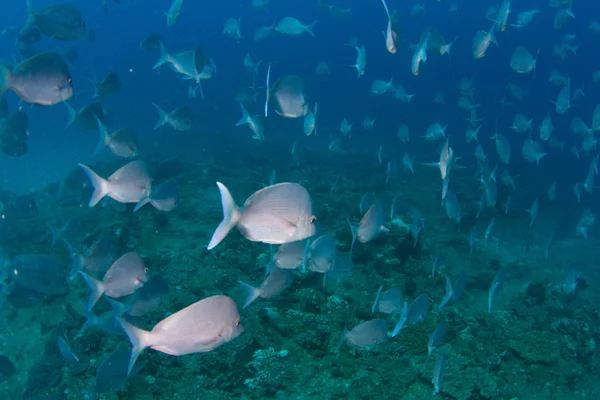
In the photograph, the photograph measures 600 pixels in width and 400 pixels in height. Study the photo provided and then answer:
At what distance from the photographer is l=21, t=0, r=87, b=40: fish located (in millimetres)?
5430

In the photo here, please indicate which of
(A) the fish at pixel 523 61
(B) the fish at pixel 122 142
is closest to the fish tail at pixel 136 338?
(B) the fish at pixel 122 142

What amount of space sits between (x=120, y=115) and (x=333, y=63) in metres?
51.9

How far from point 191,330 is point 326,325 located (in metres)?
3.26

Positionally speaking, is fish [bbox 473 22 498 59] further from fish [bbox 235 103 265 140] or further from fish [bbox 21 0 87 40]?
fish [bbox 21 0 87 40]

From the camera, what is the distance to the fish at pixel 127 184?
14.4 feet

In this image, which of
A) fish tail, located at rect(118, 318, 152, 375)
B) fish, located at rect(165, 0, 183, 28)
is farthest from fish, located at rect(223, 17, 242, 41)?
fish tail, located at rect(118, 318, 152, 375)

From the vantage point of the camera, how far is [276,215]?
2895 mm

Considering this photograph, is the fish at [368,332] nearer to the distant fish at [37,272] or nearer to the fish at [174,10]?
the distant fish at [37,272]

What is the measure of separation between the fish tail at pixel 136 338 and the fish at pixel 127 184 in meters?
2.25

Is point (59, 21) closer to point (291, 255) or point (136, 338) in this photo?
point (291, 255)

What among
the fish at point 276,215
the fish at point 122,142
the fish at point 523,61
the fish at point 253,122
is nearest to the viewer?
the fish at point 276,215

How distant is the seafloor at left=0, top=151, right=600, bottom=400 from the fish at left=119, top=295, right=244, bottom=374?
2.05 m

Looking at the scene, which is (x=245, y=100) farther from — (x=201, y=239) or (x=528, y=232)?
(x=528, y=232)

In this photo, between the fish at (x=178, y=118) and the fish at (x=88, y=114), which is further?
the fish at (x=178, y=118)
